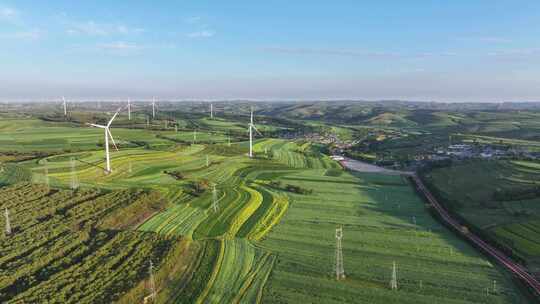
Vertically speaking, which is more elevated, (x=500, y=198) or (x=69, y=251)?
(x=500, y=198)

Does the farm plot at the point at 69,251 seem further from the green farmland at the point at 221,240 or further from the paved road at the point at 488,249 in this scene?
the paved road at the point at 488,249

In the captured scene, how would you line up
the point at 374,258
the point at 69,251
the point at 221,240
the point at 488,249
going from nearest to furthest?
the point at 69,251 < the point at 374,258 < the point at 488,249 < the point at 221,240

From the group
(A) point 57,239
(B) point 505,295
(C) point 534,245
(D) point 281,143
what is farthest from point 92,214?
(D) point 281,143

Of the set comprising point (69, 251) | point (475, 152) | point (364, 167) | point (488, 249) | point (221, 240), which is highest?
point (475, 152)

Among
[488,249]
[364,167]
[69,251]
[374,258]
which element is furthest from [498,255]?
[364,167]

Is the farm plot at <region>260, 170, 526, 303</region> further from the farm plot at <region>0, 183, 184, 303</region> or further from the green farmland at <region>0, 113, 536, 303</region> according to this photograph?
the farm plot at <region>0, 183, 184, 303</region>

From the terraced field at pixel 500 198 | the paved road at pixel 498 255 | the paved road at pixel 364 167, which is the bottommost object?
the paved road at pixel 364 167

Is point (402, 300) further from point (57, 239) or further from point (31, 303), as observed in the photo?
point (57, 239)

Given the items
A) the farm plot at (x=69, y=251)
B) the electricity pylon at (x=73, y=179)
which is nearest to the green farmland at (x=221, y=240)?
the farm plot at (x=69, y=251)

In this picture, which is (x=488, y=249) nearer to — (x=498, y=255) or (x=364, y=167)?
(x=498, y=255)

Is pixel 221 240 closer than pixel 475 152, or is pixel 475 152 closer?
pixel 221 240
